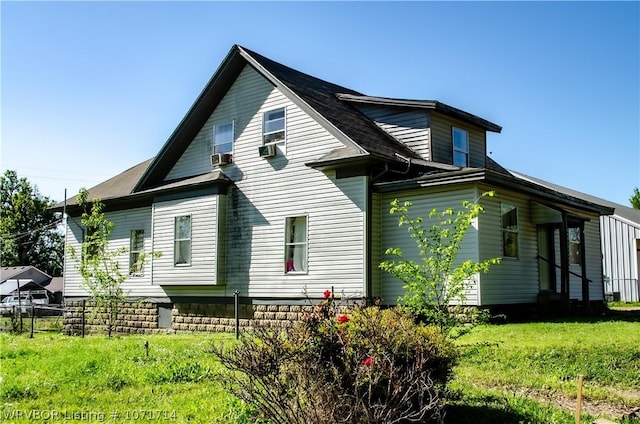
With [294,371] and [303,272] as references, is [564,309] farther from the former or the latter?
[294,371]

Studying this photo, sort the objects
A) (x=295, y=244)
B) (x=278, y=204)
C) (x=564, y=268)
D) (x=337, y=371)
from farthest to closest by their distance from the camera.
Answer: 1. (x=278, y=204)
2. (x=295, y=244)
3. (x=564, y=268)
4. (x=337, y=371)

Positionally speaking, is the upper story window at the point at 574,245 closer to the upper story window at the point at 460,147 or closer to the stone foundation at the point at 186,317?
the upper story window at the point at 460,147

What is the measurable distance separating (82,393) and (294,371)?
4.18m

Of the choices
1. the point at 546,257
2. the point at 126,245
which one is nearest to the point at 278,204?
the point at 546,257

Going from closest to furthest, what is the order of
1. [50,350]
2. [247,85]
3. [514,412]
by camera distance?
1. [514,412]
2. [50,350]
3. [247,85]

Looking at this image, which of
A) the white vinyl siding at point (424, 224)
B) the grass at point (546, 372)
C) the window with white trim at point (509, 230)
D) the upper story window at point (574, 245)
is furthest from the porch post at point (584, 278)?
the grass at point (546, 372)

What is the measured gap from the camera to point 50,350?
1197 centimetres

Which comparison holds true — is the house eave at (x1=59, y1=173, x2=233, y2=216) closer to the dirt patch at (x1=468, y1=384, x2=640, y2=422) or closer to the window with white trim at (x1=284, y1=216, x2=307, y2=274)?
the window with white trim at (x1=284, y1=216, x2=307, y2=274)

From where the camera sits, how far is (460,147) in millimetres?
17734

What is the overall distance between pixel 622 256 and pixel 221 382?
90.4 ft

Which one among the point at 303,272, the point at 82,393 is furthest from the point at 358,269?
the point at 82,393

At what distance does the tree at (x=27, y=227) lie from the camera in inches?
2346

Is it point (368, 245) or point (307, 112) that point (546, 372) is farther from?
point (307, 112)

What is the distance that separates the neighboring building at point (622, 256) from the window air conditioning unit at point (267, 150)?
50.1ft
